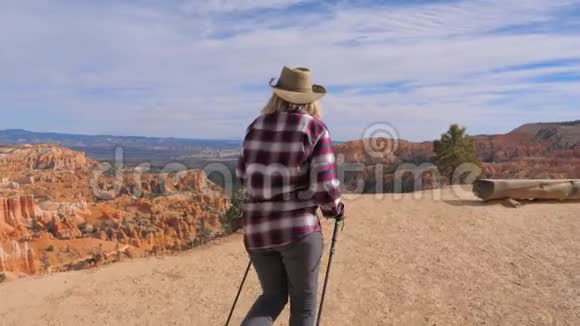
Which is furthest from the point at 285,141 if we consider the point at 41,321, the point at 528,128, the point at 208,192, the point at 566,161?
the point at 528,128

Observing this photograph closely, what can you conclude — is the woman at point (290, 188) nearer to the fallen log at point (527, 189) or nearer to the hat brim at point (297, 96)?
the hat brim at point (297, 96)

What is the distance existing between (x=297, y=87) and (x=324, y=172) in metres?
0.56

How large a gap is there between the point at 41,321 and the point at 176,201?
36.1 meters

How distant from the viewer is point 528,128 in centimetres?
8944

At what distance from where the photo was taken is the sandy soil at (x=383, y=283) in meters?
4.78

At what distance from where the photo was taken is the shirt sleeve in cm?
246

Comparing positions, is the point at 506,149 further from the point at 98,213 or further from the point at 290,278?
the point at 290,278

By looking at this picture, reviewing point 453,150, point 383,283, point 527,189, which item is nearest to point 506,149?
point 453,150

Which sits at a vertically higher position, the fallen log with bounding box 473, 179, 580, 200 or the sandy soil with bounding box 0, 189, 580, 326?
the fallen log with bounding box 473, 179, 580, 200

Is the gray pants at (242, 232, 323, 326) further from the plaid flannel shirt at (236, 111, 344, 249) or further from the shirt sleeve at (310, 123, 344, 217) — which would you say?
the shirt sleeve at (310, 123, 344, 217)

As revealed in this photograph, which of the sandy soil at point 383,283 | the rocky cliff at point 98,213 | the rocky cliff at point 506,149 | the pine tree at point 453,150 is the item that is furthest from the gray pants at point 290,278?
the rocky cliff at point 506,149

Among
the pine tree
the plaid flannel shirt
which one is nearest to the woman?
the plaid flannel shirt

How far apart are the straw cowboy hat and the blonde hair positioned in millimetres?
34

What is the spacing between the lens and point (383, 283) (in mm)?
5582
